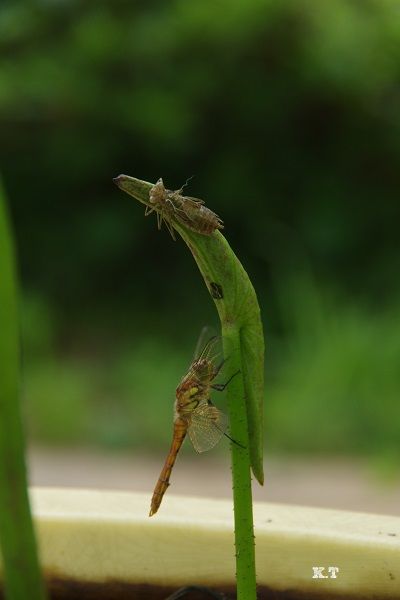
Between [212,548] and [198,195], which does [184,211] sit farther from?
[198,195]

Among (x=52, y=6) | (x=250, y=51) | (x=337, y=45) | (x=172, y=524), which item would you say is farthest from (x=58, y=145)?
(x=172, y=524)

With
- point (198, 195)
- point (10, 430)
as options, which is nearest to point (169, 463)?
point (10, 430)

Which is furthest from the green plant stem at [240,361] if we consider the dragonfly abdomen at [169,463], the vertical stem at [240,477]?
the dragonfly abdomen at [169,463]

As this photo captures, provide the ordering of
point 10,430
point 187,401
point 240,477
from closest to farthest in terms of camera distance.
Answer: point 10,430 → point 240,477 → point 187,401

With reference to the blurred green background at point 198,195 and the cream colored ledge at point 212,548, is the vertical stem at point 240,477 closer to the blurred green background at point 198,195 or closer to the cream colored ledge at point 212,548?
the cream colored ledge at point 212,548

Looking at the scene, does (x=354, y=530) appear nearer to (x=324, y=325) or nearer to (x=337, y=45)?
(x=324, y=325)

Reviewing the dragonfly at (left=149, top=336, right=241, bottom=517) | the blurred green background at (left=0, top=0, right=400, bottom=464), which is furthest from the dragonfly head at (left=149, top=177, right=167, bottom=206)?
the blurred green background at (left=0, top=0, right=400, bottom=464)
